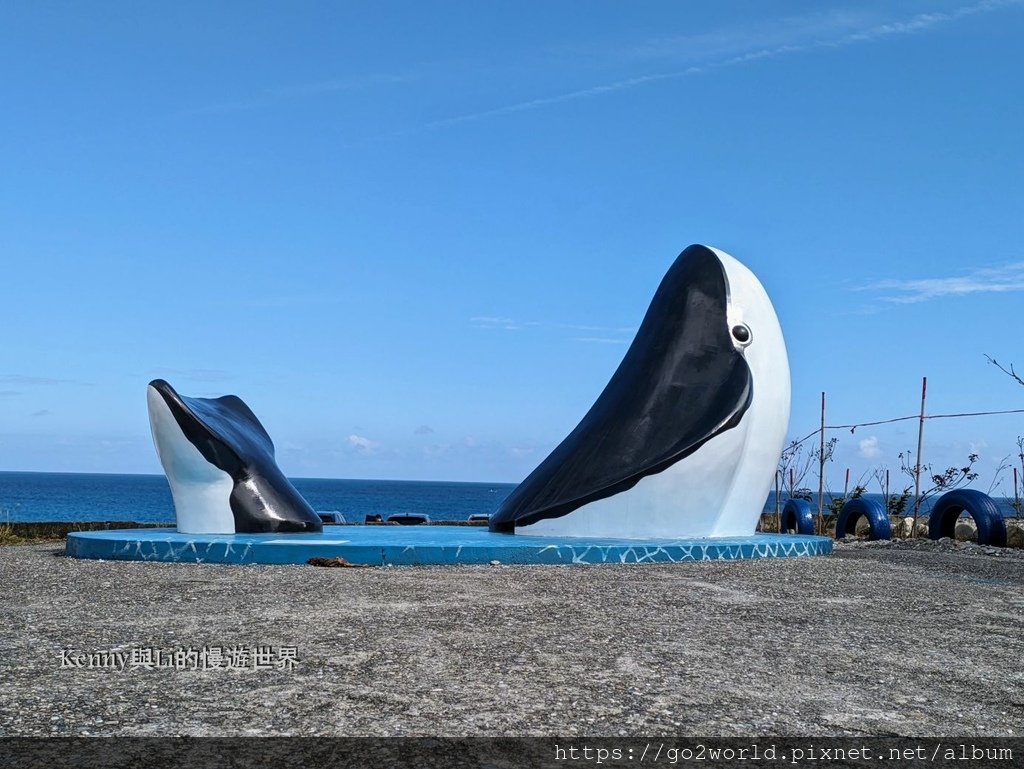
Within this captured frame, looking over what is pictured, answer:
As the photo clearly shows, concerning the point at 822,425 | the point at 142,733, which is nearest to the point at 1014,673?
the point at 142,733

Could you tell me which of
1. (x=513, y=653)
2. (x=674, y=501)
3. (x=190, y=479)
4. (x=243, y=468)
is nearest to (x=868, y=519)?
(x=674, y=501)

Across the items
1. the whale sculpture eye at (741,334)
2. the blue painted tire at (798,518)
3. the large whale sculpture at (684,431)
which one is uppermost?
the whale sculpture eye at (741,334)

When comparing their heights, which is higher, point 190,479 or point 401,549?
point 190,479

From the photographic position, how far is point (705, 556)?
10.3m

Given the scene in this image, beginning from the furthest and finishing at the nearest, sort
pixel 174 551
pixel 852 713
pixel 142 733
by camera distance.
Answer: pixel 174 551 < pixel 852 713 < pixel 142 733

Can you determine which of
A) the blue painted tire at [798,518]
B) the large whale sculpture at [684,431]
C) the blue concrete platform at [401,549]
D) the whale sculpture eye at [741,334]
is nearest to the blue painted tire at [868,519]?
the blue painted tire at [798,518]

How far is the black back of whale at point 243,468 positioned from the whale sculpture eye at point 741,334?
5.37 meters

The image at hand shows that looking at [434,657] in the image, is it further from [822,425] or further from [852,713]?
[822,425]

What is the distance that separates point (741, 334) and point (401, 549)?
476 centimetres

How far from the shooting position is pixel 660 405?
1151cm

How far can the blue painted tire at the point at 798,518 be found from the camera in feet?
56.2

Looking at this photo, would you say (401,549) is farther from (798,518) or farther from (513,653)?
(798,518)

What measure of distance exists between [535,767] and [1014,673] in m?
2.82

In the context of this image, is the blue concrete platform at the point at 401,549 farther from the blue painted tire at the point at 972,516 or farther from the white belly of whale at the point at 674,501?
the blue painted tire at the point at 972,516
